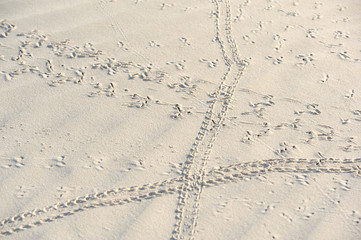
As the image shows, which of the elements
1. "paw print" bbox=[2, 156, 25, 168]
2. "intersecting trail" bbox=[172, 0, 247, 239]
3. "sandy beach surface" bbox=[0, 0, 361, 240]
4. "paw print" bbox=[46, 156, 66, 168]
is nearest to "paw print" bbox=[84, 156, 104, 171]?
"sandy beach surface" bbox=[0, 0, 361, 240]

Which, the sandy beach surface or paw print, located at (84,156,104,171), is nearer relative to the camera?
the sandy beach surface

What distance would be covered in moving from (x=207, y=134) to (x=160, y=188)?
64 centimetres

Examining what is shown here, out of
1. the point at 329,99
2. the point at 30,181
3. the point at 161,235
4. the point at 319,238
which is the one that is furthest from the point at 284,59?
the point at 30,181

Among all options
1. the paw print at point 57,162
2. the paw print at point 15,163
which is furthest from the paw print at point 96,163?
the paw print at point 15,163

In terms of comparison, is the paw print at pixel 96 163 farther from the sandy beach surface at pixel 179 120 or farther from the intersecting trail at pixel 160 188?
the intersecting trail at pixel 160 188

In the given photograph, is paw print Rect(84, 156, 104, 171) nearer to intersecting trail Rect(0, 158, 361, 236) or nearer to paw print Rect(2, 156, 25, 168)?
intersecting trail Rect(0, 158, 361, 236)

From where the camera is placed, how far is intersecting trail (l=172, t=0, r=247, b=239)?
292cm

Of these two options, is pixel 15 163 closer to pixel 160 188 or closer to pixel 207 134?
pixel 160 188

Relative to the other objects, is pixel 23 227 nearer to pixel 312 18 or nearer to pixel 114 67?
pixel 114 67

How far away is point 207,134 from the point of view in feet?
11.4

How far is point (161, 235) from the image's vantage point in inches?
111

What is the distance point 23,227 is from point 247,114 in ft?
6.25

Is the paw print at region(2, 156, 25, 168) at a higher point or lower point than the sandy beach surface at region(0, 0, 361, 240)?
lower

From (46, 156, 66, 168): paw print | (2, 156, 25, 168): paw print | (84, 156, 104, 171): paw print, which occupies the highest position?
Answer: (84, 156, 104, 171): paw print
